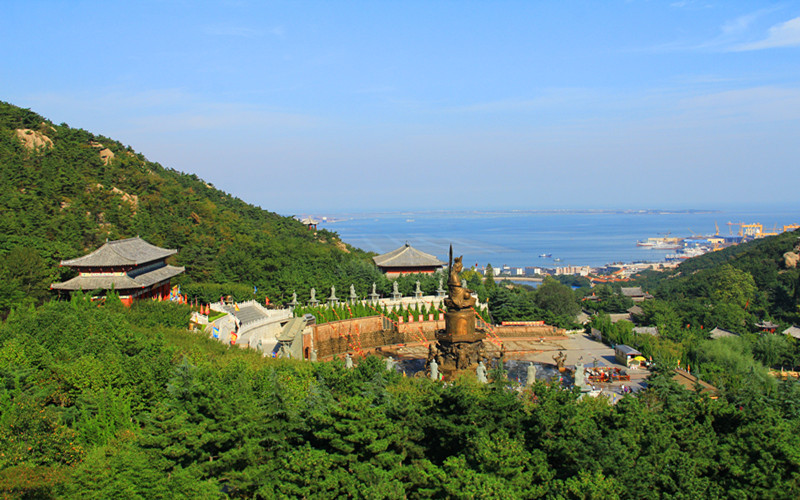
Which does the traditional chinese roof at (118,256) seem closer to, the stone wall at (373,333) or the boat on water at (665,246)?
the stone wall at (373,333)

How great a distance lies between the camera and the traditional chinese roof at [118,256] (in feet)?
97.9

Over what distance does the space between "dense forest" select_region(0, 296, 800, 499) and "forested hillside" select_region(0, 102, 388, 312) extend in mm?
16329

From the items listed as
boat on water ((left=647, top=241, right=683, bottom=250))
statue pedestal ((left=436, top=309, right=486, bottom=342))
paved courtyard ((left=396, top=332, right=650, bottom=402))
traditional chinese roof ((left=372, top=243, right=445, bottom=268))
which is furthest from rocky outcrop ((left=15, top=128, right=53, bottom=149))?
boat on water ((left=647, top=241, right=683, bottom=250))

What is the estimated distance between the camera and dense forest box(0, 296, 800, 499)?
39.5ft

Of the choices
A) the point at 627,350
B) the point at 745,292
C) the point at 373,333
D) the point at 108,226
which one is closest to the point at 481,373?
the point at 627,350

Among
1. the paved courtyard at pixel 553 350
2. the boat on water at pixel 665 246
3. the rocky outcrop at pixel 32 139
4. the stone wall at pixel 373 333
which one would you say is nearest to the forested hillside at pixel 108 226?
the rocky outcrop at pixel 32 139

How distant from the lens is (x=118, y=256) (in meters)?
30.5

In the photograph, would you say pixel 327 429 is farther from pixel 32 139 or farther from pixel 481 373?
pixel 32 139

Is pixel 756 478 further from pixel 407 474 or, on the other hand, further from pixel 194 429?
pixel 194 429

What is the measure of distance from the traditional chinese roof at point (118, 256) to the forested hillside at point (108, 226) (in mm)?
2264

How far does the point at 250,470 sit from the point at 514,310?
27.0 meters

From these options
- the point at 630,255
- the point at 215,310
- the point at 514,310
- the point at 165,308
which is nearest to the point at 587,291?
the point at 514,310

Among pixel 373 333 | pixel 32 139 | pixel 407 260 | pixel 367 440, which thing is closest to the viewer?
pixel 367 440

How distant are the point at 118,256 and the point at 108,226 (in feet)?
43.7
